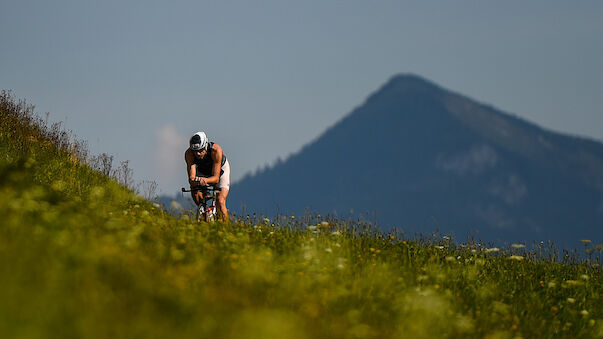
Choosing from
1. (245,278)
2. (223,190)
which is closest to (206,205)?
(223,190)

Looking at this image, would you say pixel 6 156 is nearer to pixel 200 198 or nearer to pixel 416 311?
pixel 200 198

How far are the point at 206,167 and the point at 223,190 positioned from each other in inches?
17.7

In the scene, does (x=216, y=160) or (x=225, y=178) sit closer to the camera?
(x=216, y=160)

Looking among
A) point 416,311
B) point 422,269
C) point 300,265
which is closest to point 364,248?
point 422,269

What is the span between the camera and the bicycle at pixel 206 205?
9945 mm

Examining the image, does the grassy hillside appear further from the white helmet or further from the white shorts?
the white helmet

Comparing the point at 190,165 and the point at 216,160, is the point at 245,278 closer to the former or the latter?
the point at 216,160

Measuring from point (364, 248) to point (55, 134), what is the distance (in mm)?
7380

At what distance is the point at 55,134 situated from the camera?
1353 cm

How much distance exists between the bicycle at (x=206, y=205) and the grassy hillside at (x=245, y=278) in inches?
19.8

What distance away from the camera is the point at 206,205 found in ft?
33.4

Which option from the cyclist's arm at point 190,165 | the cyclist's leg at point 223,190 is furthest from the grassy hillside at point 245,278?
the cyclist's arm at point 190,165

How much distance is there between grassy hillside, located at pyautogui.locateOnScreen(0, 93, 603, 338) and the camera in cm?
444

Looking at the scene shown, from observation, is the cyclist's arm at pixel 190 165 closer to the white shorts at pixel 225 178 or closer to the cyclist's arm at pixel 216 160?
the cyclist's arm at pixel 216 160
